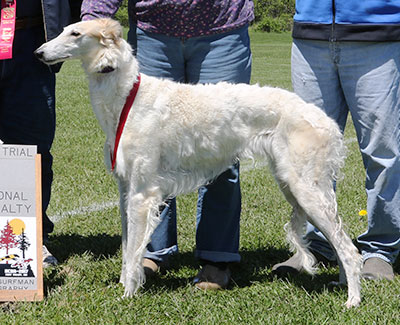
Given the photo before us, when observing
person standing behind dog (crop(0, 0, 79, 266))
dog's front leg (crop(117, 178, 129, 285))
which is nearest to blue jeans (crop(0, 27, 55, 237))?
person standing behind dog (crop(0, 0, 79, 266))

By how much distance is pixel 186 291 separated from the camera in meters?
4.25

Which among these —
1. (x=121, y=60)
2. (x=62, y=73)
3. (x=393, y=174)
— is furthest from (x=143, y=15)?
(x=62, y=73)

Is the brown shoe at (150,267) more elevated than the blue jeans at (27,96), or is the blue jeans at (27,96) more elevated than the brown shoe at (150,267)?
the blue jeans at (27,96)

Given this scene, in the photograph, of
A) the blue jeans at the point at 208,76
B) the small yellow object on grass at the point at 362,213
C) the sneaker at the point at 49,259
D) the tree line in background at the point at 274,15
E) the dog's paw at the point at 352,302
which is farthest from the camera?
the tree line in background at the point at 274,15

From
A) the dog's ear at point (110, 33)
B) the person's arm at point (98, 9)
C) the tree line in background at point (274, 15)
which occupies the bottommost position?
the tree line in background at point (274, 15)

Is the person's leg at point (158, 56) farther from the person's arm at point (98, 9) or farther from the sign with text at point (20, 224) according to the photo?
the sign with text at point (20, 224)

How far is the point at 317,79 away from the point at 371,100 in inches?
15.9

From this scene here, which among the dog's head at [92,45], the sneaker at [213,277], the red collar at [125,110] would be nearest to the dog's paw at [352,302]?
the sneaker at [213,277]

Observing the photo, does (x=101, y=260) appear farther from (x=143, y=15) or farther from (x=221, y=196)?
(x=143, y=15)

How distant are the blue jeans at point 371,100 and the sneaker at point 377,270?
49 mm

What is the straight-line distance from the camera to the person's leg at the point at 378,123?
4242 mm

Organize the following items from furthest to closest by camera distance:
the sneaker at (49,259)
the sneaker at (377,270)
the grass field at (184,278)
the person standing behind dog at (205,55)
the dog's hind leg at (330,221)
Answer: the sneaker at (49,259) → the sneaker at (377,270) → the person standing behind dog at (205,55) → the dog's hind leg at (330,221) → the grass field at (184,278)

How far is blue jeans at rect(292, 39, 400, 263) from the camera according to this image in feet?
13.9

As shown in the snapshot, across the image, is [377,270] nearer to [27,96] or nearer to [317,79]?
[317,79]
